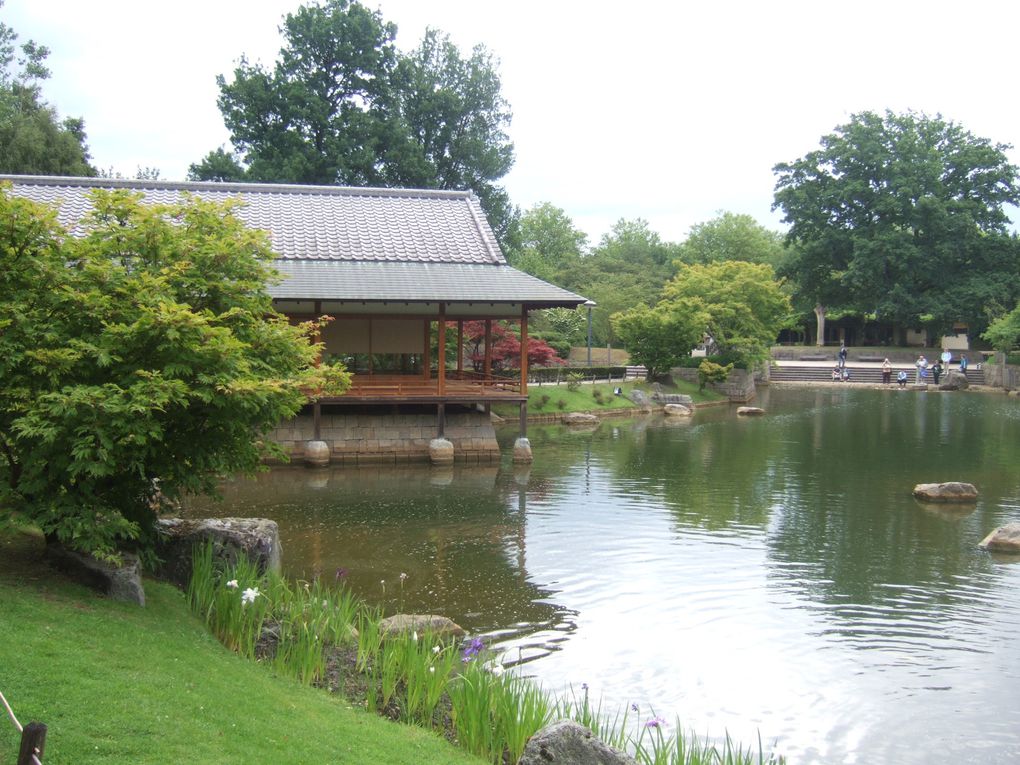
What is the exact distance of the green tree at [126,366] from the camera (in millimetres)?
8102

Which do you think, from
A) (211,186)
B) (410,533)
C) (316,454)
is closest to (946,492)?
(410,533)

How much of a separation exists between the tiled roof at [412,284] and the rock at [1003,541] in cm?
1014

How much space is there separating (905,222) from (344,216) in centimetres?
4143

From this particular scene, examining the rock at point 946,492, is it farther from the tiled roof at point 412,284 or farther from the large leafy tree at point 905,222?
the large leafy tree at point 905,222

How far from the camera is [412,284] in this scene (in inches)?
880

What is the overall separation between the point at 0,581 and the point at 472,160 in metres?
40.3

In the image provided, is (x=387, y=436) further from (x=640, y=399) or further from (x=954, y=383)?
(x=954, y=383)

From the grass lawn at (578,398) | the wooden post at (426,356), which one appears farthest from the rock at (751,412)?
the wooden post at (426,356)

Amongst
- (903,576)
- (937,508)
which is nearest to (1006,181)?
(937,508)

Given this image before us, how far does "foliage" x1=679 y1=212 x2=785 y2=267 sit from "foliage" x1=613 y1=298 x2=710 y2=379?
27657mm

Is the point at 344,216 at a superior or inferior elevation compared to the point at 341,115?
inferior

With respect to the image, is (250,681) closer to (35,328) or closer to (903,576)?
(35,328)

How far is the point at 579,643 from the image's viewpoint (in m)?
10.5

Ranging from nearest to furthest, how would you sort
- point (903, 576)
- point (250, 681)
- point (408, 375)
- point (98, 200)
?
point (250, 681), point (98, 200), point (903, 576), point (408, 375)
